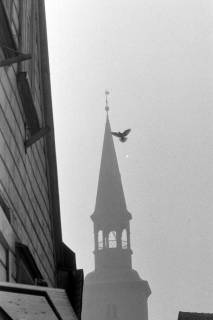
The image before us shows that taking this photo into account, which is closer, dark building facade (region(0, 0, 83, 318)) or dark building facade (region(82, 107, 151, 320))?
dark building facade (region(0, 0, 83, 318))

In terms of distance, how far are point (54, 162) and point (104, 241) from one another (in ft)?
181

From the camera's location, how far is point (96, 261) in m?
61.6

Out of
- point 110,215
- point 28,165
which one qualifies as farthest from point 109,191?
point 28,165

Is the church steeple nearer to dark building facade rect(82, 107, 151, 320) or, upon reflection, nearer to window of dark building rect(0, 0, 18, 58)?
dark building facade rect(82, 107, 151, 320)

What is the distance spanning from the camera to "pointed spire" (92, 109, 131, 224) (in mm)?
58125

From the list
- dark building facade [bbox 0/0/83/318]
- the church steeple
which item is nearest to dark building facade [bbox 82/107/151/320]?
the church steeple

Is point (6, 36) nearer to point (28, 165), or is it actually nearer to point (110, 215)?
point (28, 165)

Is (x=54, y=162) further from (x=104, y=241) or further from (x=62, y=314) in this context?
(x=104, y=241)

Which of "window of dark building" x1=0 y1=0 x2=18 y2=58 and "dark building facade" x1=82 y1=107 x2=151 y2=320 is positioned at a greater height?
"window of dark building" x1=0 y1=0 x2=18 y2=58

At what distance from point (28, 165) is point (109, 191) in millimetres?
53737

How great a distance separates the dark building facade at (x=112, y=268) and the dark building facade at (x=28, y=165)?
51.0 m

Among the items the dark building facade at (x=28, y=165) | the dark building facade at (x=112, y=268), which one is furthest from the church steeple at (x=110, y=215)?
the dark building facade at (x=28, y=165)

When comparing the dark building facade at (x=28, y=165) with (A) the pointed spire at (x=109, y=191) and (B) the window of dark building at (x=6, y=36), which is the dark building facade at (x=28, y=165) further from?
(A) the pointed spire at (x=109, y=191)

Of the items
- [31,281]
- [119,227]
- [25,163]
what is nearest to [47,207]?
[25,163]
